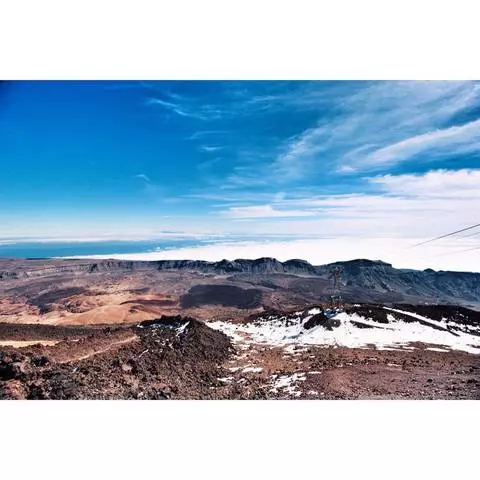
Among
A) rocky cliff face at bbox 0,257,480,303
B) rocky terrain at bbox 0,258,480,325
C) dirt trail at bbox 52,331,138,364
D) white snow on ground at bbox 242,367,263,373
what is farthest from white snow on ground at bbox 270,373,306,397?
rocky cliff face at bbox 0,257,480,303

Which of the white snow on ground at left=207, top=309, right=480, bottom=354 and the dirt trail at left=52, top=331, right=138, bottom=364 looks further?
the white snow on ground at left=207, top=309, right=480, bottom=354

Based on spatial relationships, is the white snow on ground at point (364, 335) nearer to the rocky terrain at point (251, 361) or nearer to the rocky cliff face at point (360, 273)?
the rocky terrain at point (251, 361)

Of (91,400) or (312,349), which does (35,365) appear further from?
(312,349)

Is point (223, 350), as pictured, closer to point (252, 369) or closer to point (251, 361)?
point (251, 361)

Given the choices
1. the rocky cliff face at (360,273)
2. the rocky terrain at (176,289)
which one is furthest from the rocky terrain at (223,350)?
the rocky cliff face at (360,273)

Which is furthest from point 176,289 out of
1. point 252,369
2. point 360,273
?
point 360,273

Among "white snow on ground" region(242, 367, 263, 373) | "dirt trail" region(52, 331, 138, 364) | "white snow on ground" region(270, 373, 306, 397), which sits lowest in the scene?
"white snow on ground" region(242, 367, 263, 373)

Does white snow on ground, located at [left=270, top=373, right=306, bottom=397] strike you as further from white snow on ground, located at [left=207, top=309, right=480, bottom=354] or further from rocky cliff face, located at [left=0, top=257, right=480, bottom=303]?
rocky cliff face, located at [left=0, top=257, right=480, bottom=303]

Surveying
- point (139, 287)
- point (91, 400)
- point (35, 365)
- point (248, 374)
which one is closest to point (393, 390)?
point (248, 374)

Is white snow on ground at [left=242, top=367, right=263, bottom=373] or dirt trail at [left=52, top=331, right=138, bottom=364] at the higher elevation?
dirt trail at [left=52, top=331, right=138, bottom=364]
